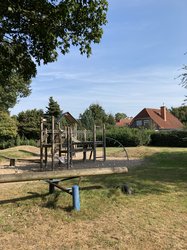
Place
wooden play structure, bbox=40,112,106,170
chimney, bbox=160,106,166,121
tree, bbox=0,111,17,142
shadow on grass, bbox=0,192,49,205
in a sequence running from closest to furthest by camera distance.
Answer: shadow on grass, bbox=0,192,49,205
wooden play structure, bbox=40,112,106,170
tree, bbox=0,111,17,142
chimney, bbox=160,106,166,121

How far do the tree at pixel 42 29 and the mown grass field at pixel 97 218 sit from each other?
168 inches

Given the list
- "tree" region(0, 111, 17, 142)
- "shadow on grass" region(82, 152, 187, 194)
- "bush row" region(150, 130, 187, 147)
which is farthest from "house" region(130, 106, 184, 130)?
"shadow on grass" region(82, 152, 187, 194)

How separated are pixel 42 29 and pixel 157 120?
4689 centimetres

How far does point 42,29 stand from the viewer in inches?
338

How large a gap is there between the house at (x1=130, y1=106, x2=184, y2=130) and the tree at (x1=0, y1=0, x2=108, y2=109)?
1733 inches

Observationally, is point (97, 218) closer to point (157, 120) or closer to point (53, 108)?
point (53, 108)

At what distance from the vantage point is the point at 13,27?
9.16 m

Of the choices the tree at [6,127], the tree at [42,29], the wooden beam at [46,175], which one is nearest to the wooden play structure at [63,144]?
the tree at [42,29]

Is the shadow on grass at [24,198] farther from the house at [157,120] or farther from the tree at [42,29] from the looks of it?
the house at [157,120]

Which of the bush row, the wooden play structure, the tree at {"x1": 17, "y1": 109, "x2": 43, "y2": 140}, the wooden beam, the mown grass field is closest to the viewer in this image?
the mown grass field

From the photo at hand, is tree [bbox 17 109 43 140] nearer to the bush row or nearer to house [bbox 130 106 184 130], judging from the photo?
the bush row

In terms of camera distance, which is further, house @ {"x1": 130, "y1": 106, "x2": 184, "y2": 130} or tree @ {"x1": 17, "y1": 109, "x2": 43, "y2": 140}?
house @ {"x1": 130, "y1": 106, "x2": 184, "y2": 130}

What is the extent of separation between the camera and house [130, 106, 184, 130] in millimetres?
53156

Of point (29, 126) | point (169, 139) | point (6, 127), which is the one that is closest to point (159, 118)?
point (169, 139)
